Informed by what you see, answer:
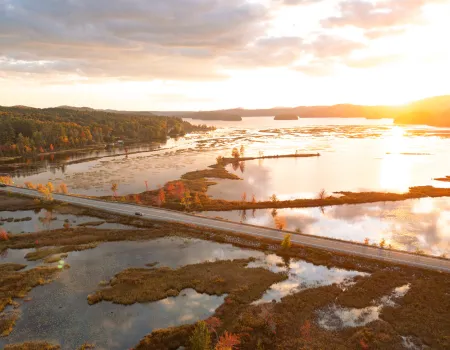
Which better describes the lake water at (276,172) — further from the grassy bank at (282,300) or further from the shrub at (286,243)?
the grassy bank at (282,300)

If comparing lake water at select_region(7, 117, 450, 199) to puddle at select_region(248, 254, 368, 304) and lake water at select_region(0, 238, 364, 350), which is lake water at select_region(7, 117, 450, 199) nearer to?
lake water at select_region(0, 238, 364, 350)

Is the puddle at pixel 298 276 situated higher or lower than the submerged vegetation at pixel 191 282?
lower

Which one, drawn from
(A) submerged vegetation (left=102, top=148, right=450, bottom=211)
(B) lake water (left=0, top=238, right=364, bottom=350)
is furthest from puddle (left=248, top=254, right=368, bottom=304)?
(A) submerged vegetation (left=102, top=148, right=450, bottom=211)

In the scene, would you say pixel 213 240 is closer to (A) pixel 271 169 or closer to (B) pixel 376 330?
(B) pixel 376 330

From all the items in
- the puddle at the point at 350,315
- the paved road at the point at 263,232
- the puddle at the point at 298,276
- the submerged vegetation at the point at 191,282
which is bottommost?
the puddle at the point at 350,315

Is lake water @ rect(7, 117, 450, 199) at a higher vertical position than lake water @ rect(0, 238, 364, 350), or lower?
higher

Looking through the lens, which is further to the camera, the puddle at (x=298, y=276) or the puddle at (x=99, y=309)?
the puddle at (x=298, y=276)

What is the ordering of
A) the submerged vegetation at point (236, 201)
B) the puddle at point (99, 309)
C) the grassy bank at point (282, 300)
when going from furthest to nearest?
the submerged vegetation at point (236, 201) → the puddle at point (99, 309) → the grassy bank at point (282, 300)

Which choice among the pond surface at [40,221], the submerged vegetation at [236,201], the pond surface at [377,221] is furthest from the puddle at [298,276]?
the pond surface at [40,221]
